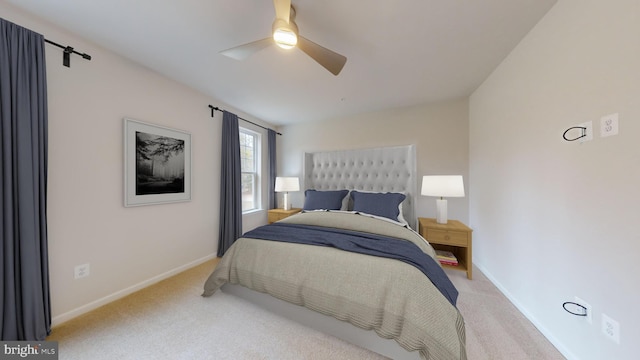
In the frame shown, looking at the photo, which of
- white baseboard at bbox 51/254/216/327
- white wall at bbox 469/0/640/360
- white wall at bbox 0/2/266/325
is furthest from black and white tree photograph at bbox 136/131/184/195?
white wall at bbox 469/0/640/360

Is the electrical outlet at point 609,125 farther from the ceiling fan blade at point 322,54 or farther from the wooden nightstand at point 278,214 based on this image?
the wooden nightstand at point 278,214

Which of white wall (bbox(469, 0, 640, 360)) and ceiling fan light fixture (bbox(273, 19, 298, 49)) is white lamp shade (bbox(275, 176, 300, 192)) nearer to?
ceiling fan light fixture (bbox(273, 19, 298, 49))

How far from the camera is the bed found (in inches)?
46.4

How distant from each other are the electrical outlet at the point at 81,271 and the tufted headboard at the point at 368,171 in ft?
8.90

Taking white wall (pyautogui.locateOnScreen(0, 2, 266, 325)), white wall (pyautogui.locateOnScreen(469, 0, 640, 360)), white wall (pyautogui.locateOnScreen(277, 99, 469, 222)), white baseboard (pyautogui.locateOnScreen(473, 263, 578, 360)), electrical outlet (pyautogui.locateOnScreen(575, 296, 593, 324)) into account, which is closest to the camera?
white wall (pyautogui.locateOnScreen(469, 0, 640, 360))

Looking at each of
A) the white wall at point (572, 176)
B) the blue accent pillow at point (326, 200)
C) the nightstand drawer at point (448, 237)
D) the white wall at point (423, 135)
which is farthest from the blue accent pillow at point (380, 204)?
the white wall at point (572, 176)

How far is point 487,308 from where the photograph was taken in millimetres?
1795

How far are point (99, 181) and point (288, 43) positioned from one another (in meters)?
2.06

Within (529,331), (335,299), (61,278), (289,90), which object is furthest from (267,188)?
(529,331)

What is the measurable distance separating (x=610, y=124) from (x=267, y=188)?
Answer: 386cm

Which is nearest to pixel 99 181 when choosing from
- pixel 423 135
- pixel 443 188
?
pixel 443 188

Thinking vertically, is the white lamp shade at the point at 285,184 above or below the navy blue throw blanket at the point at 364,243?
above

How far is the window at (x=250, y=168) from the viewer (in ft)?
11.7

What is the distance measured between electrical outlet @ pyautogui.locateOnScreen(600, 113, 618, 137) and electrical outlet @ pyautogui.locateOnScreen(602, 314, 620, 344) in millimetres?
979
